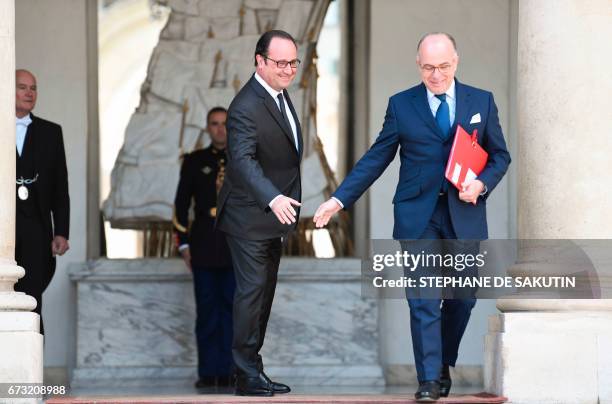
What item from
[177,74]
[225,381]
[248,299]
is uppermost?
[177,74]

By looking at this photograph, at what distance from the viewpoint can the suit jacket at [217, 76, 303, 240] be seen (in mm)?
8414

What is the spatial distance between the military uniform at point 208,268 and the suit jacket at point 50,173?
4.41ft

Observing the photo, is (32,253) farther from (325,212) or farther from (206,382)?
(325,212)

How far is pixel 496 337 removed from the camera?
8414mm

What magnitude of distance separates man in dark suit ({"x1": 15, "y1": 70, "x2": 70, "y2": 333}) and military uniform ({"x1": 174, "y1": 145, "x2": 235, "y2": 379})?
133cm

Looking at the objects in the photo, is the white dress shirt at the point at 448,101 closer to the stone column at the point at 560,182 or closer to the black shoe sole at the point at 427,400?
the stone column at the point at 560,182

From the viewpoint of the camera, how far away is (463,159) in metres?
8.05

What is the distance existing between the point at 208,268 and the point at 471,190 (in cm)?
346

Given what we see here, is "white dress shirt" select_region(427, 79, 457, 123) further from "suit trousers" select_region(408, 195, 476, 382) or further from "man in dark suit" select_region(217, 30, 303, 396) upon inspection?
"man in dark suit" select_region(217, 30, 303, 396)

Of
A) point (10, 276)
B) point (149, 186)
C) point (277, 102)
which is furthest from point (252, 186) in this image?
point (149, 186)

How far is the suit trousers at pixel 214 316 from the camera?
1108cm

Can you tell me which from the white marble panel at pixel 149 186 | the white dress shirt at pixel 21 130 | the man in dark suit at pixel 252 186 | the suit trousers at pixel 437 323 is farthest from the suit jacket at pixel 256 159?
the white marble panel at pixel 149 186

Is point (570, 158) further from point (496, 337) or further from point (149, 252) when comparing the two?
point (149, 252)

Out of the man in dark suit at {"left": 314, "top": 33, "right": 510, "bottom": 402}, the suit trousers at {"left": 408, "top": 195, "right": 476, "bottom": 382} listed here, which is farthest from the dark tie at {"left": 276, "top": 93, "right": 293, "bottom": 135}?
the suit trousers at {"left": 408, "top": 195, "right": 476, "bottom": 382}
